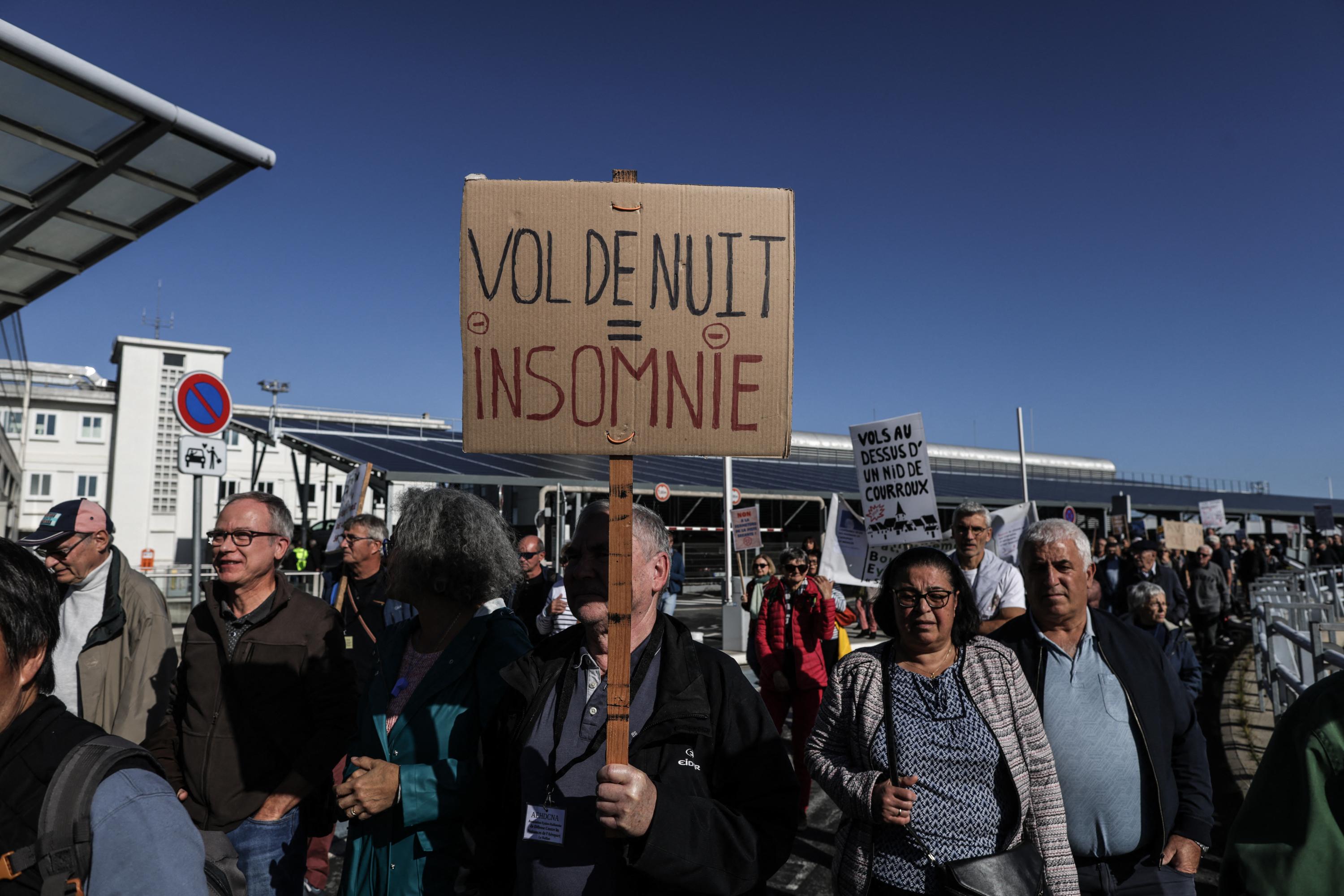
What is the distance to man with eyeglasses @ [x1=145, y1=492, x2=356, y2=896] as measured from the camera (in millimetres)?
2832

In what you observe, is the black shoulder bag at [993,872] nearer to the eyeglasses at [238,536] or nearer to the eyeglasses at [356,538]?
the eyeglasses at [238,536]

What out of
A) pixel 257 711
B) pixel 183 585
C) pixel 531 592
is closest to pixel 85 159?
pixel 257 711

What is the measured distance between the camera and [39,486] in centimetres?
4375

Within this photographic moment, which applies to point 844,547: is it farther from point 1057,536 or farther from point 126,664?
point 126,664

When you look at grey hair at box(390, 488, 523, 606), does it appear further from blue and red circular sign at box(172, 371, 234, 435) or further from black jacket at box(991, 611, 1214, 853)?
blue and red circular sign at box(172, 371, 234, 435)

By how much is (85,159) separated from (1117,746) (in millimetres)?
5327

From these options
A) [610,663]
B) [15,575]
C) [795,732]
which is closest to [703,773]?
[610,663]

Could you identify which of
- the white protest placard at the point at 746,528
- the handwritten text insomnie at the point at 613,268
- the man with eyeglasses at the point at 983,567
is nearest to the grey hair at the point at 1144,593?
the man with eyeglasses at the point at 983,567

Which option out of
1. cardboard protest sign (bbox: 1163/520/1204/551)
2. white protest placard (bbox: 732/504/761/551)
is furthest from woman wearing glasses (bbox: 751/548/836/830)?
cardboard protest sign (bbox: 1163/520/1204/551)

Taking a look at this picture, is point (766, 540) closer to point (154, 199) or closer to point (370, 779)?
point (154, 199)

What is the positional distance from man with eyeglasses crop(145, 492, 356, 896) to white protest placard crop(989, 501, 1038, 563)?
25.8ft

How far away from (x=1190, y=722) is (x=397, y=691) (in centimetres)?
257

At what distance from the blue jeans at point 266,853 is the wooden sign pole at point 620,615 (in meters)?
1.56

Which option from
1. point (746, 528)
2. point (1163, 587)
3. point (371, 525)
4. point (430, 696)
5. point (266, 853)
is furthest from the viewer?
point (746, 528)
